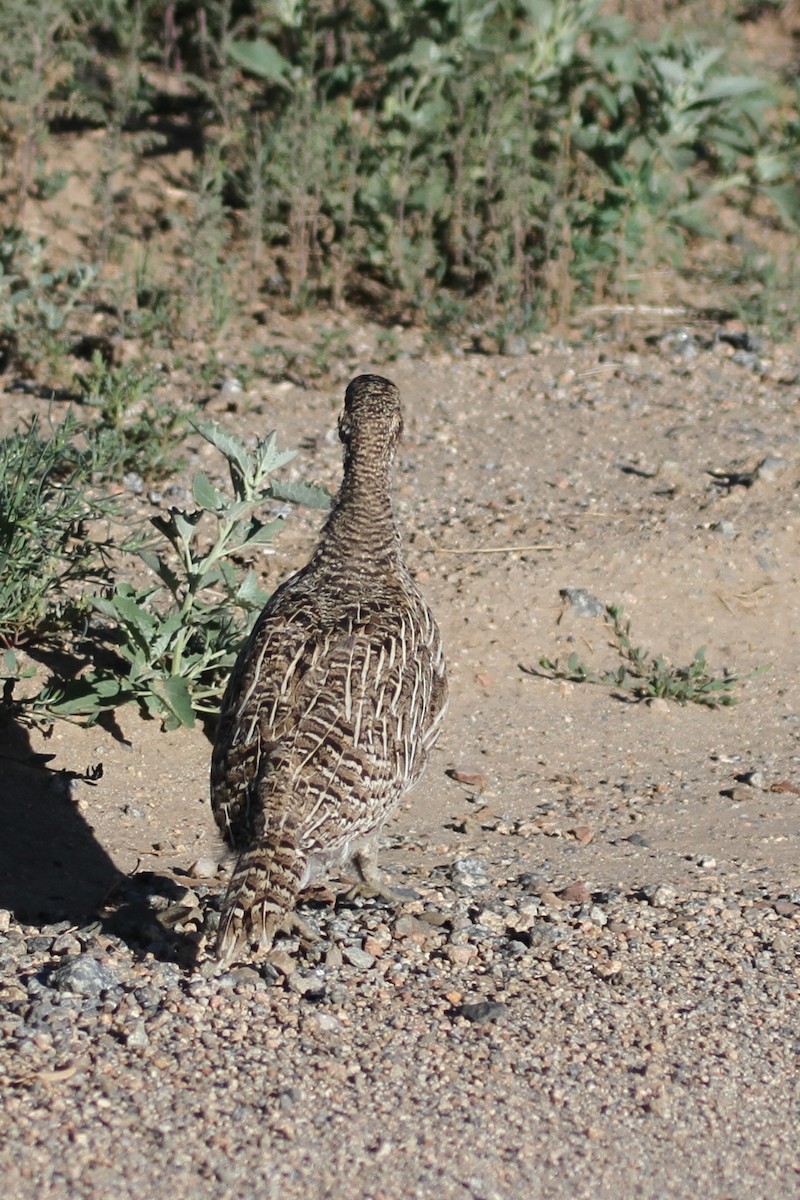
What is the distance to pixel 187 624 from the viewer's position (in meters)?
5.94

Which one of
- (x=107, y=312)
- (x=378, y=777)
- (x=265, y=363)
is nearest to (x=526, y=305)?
(x=265, y=363)

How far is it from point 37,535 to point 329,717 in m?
1.51

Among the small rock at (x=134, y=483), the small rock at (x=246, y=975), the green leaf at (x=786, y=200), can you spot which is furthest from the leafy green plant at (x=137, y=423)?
the green leaf at (x=786, y=200)

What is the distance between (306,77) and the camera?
10156 millimetres

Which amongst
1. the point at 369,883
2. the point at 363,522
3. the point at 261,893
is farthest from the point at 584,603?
the point at 261,893

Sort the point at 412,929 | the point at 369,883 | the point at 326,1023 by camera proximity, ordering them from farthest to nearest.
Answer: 1. the point at 369,883
2. the point at 412,929
3. the point at 326,1023

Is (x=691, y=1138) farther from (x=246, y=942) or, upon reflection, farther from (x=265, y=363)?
(x=265, y=363)

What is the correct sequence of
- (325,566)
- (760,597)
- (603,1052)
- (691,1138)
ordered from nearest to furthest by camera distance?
(691,1138) → (603,1052) → (325,566) → (760,597)

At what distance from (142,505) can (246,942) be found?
399 centimetres

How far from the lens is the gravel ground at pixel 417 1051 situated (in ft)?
11.9

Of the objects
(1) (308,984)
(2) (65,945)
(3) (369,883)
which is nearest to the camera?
(1) (308,984)

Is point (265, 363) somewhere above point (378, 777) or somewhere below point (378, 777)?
below

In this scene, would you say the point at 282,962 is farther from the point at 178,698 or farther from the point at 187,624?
the point at 187,624

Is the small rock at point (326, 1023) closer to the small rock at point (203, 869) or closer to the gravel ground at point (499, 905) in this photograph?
the gravel ground at point (499, 905)
